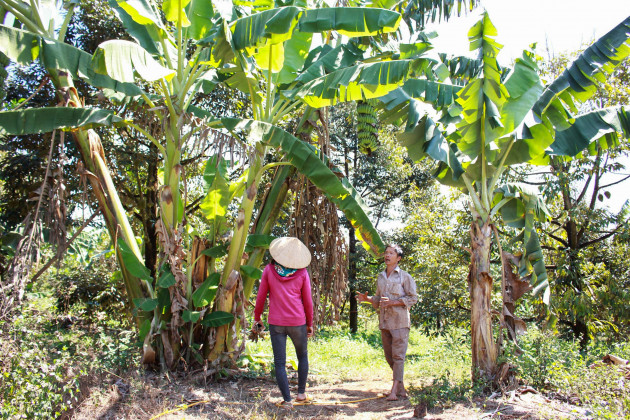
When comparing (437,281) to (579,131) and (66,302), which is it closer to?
(579,131)

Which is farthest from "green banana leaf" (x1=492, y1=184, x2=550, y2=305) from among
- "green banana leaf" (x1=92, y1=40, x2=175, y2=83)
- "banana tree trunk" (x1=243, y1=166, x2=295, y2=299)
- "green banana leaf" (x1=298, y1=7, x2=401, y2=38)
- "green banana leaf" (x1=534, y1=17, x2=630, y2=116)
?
"green banana leaf" (x1=92, y1=40, x2=175, y2=83)

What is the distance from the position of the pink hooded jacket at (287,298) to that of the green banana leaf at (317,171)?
1402 millimetres

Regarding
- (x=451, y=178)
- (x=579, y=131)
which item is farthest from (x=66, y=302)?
(x=579, y=131)

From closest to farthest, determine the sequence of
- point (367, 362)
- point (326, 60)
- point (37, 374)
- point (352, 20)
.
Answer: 1. point (37, 374)
2. point (352, 20)
3. point (326, 60)
4. point (367, 362)

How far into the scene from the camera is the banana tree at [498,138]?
582 cm

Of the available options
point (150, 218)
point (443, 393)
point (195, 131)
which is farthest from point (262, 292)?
point (150, 218)

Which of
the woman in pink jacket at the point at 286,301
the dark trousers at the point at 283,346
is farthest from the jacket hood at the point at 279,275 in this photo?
the dark trousers at the point at 283,346

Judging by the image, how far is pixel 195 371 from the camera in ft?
20.4

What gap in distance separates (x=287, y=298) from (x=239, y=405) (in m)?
1.30

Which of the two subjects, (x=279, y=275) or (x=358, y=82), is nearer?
(x=279, y=275)

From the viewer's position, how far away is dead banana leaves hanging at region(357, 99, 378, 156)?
738 cm

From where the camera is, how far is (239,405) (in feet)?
17.1

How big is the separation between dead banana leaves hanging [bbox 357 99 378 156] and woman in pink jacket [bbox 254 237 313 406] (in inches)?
107

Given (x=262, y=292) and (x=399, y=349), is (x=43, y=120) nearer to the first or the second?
(x=262, y=292)
